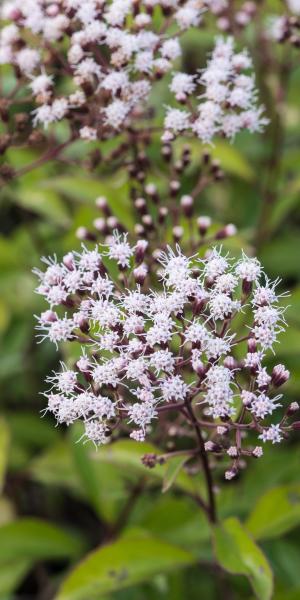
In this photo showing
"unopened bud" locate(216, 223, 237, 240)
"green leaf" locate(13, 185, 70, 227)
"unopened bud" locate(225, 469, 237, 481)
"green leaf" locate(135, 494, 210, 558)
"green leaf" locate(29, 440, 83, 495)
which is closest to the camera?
"unopened bud" locate(225, 469, 237, 481)

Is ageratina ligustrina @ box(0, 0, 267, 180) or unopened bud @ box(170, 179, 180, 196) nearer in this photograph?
→ ageratina ligustrina @ box(0, 0, 267, 180)

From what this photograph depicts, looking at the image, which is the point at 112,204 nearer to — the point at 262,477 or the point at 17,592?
the point at 262,477

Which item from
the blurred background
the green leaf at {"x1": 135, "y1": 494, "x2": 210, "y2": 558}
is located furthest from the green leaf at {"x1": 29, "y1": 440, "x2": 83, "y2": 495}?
the green leaf at {"x1": 135, "y1": 494, "x2": 210, "y2": 558}

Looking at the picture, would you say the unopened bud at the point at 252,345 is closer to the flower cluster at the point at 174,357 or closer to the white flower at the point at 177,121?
the flower cluster at the point at 174,357

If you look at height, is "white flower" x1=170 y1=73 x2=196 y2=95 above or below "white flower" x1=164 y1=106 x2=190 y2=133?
above

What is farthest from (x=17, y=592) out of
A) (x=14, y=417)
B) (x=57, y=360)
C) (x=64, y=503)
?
(x=57, y=360)

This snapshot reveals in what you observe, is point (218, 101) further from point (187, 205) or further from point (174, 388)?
point (174, 388)

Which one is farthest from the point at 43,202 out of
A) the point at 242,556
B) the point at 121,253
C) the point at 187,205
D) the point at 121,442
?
the point at 242,556

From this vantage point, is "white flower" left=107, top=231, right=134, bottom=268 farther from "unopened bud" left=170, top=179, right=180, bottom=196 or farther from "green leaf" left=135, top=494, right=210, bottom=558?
"green leaf" left=135, top=494, right=210, bottom=558
